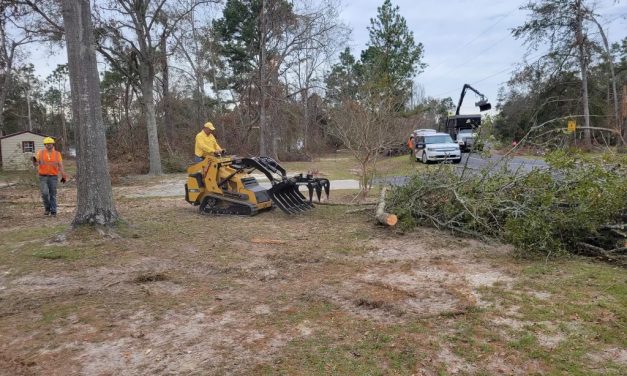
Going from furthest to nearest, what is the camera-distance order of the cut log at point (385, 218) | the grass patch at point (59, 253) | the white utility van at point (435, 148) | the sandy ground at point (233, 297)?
the white utility van at point (435, 148) < the cut log at point (385, 218) < the grass patch at point (59, 253) < the sandy ground at point (233, 297)

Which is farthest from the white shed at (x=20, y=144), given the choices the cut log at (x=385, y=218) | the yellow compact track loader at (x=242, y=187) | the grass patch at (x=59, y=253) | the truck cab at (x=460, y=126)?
the cut log at (x=385, y=218)

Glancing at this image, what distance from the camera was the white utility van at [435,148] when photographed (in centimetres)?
2239

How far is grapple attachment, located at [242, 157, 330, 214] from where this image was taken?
30.1ft

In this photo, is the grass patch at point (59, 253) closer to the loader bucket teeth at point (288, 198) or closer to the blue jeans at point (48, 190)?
the blue jeans at point (48, 190)

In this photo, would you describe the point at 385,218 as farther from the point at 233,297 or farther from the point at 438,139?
the point at 438,139

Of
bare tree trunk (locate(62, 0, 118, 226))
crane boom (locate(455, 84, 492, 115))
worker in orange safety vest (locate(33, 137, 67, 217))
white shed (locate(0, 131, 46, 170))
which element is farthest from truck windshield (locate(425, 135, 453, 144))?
white shed (locate(0, 131, 46, 170))

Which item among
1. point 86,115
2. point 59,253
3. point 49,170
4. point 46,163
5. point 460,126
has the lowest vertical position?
point 59,253

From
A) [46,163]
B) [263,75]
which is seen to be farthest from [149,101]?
[46,163]

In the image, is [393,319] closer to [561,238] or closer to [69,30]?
[561,238]

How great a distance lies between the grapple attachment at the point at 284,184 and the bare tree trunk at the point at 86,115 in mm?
2822

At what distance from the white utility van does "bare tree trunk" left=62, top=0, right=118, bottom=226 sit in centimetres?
1698

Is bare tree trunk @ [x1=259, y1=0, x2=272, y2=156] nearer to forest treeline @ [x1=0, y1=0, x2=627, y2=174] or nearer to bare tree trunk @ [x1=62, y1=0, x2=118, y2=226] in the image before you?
forest treeline @ [x1=0, y1=0, x2=627, y2=174]

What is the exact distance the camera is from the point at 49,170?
9.80 metres

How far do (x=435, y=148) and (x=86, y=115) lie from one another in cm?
1841
